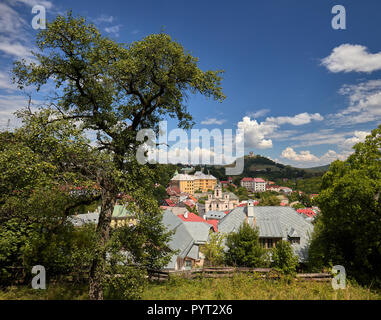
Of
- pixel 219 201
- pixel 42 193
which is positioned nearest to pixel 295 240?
pixel 42 193

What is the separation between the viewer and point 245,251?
2064cm

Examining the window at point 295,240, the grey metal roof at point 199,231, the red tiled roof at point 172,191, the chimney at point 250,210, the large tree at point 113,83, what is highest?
the large tree at point 113,83

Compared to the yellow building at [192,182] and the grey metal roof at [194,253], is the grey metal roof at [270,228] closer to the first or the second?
the grey metal roof at [194,253]

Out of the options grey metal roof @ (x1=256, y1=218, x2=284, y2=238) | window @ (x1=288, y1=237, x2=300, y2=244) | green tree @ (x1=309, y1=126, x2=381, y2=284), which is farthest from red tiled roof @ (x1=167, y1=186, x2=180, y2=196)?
green tree @ (x1=309, y1=126, x2=381, y2=284)

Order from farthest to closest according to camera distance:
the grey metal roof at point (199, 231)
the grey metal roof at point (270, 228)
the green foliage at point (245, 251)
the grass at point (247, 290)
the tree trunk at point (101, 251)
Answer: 1. the grey metal roof at point (199, 231)
2. the grey metal roof at point (270, 228)
3. the green foliage at point (245, 251)
4. the tree trunk at point (101, 251)
5. the grass at point (247, 290)

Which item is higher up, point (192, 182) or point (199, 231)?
point (192, 182)

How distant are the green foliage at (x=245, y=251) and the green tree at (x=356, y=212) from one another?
15.9 feet

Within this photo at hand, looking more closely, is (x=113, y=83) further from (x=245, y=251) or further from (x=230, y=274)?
(x=245, y=251)

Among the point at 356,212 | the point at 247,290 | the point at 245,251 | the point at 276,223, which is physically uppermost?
the point at 356,212

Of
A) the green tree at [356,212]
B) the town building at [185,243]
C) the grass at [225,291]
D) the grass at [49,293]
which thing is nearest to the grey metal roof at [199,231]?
the town building at [185,243]

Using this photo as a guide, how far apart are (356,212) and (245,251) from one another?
35.1 feet

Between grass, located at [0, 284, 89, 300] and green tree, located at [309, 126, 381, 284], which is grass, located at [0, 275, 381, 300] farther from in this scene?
green tree, located at [309, 126, 381, 284]

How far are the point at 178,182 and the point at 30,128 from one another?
14709 cm

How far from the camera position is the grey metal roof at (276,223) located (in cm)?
2805
